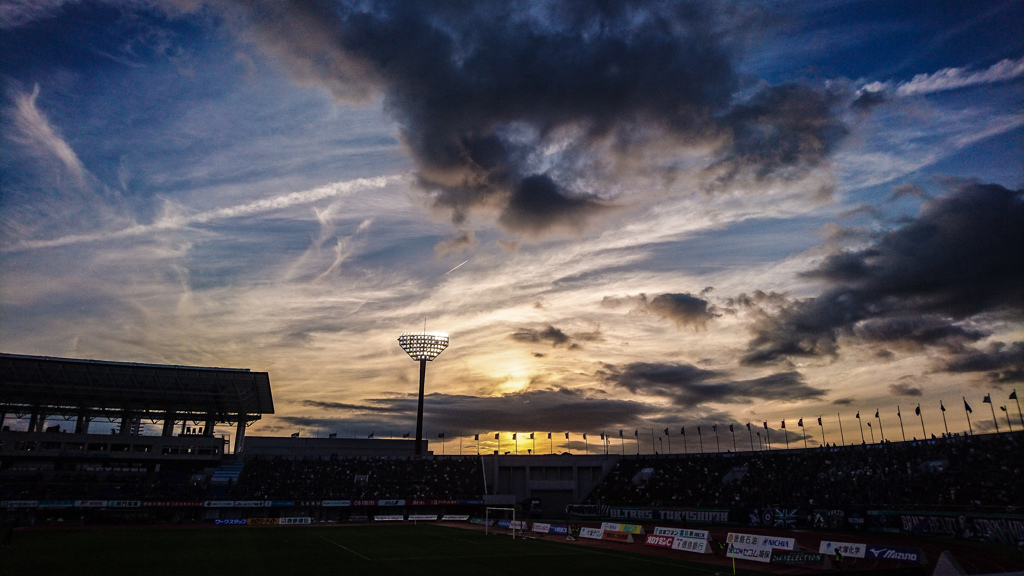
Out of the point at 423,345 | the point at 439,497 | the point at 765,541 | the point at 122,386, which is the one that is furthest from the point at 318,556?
the point at 423,345

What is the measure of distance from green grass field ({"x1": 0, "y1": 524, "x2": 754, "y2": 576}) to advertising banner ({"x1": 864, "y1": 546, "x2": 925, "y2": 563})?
31.3 feet

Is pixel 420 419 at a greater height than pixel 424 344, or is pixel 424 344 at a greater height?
pixel 424 344

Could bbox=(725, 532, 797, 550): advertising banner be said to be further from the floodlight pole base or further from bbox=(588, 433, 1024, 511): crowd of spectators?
the floodlight pole base

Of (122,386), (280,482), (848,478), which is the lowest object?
(280,482)

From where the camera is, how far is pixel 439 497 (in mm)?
90812

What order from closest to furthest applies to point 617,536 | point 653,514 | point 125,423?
point 617,536 < point 653,514 < point 125,423

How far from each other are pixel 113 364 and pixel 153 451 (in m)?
20.9

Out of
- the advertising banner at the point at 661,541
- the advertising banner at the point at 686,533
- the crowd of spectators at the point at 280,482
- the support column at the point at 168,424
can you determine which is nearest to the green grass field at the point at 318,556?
the advertising banner at the point at 661,541

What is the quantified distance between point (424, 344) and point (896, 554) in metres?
93.6

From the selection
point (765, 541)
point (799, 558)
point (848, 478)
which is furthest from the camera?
point (848, 478)

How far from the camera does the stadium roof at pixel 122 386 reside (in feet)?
247

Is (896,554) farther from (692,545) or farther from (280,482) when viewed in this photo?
(280,482)

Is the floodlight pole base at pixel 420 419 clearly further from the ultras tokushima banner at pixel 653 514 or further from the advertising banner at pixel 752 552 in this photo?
the advertising banner at pixel 752 552

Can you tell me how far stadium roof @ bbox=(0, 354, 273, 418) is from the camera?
247 feet
